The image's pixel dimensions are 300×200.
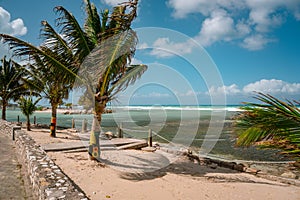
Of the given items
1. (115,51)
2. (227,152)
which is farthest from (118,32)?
(227,152)

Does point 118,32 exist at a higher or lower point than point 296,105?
higher

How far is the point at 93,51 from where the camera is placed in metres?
6.77

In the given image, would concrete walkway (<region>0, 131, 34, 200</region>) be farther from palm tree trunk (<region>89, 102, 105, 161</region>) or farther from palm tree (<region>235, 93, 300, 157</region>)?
palm tree (<region>235, 93, 300, 157</region>)

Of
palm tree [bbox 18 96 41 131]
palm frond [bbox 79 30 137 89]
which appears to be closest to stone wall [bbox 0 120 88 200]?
palm frond [bbox 79 30 137 89]

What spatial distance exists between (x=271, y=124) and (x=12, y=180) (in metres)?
5.30

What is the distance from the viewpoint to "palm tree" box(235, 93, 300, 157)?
2.24 metres

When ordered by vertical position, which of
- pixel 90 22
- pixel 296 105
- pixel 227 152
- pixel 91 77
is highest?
pixel 90 22

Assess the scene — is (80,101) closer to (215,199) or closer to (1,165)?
(1,165)

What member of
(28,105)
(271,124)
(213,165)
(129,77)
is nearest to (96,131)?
(129,77)

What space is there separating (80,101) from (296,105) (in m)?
6.72

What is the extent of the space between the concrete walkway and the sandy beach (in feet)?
3.85

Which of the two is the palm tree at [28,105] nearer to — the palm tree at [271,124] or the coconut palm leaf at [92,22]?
the coconut palm leaf at [92,22]

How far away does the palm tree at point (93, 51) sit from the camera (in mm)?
6312

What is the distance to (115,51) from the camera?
6.33m
